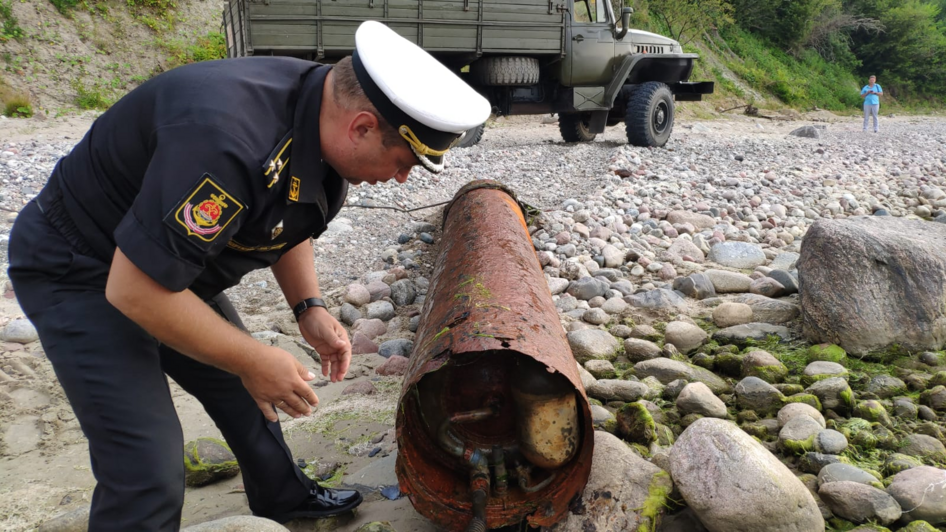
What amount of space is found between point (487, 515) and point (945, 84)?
116ft

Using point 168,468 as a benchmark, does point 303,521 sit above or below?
below

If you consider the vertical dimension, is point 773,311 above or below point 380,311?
above

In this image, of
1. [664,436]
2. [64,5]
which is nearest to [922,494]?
[664,436]

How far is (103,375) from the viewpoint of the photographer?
1.56 metres

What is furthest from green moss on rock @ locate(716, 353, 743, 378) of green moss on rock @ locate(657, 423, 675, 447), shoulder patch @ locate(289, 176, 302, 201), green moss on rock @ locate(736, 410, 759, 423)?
shoulder patch @ locate(289, 176, 302, 201)

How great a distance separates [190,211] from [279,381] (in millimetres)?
450

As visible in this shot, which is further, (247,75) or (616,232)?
(616,232)

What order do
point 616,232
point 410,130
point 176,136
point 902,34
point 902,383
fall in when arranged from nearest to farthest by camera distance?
point 176,136 → point 410,130 → point 902,383 → point 616,232 → point 902,34

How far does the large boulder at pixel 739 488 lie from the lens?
5.91ft

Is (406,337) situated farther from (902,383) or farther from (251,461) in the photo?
(902,383)

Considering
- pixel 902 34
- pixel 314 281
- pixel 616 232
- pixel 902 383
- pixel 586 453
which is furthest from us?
pixel 902 34

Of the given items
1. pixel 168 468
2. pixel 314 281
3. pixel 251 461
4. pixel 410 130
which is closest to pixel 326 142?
pixel 410 130

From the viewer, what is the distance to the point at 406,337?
368 cm

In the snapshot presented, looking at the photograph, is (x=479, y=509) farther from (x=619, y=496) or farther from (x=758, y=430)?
(x=758, y=430)
